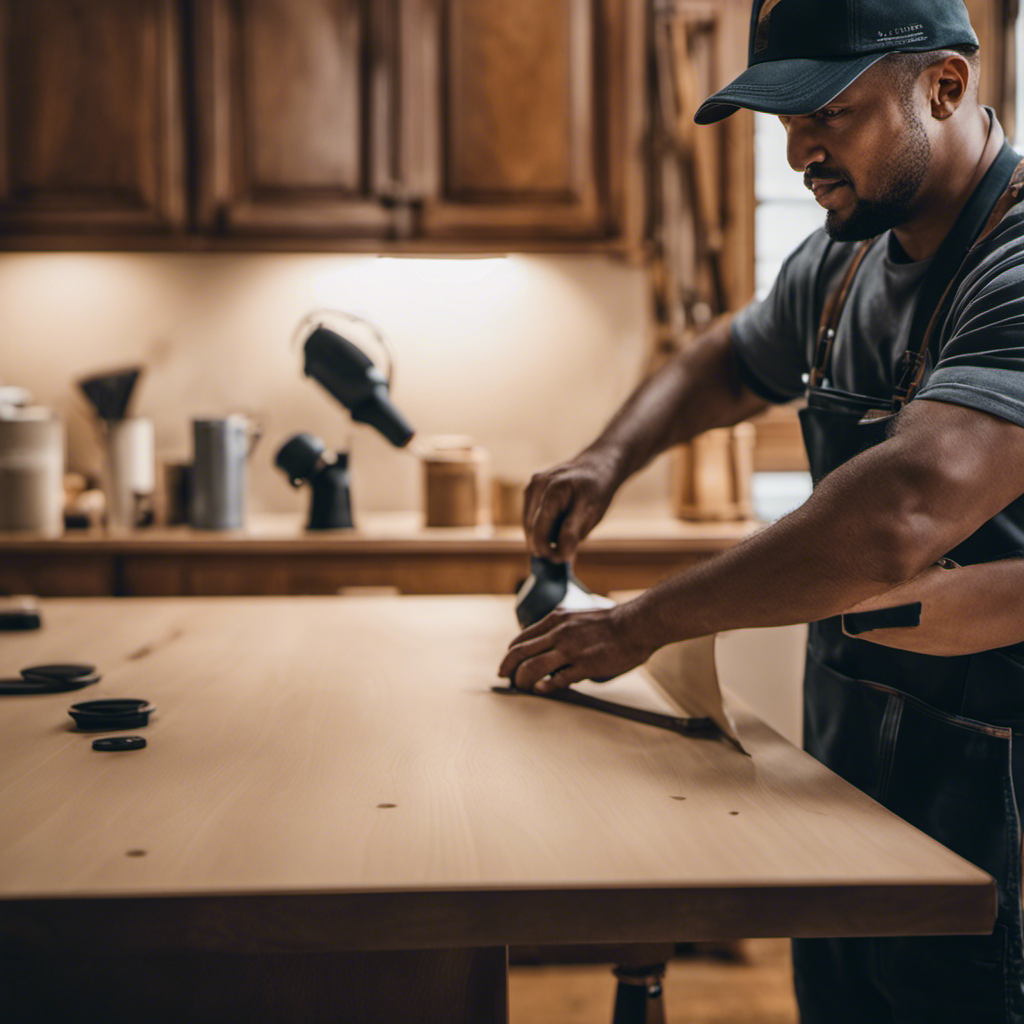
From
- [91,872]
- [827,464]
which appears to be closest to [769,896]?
[91,872]

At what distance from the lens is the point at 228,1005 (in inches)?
31.2

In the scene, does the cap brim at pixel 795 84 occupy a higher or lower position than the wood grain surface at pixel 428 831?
higher

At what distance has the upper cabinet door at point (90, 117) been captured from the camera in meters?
2.56

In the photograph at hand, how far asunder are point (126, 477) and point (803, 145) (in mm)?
1945

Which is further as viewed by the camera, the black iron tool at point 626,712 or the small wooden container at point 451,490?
the small wooden container at point 451,490

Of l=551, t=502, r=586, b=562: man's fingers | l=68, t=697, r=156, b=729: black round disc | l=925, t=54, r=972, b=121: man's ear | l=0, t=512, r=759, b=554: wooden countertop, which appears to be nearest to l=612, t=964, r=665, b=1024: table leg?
l=551, t=502, r=586, b=562: man's fingers

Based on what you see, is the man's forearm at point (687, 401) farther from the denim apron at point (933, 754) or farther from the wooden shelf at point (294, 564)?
the wooden shelf at point (294, 564)

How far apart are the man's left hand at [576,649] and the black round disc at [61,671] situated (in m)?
0.45

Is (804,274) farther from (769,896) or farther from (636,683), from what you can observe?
(769,896)

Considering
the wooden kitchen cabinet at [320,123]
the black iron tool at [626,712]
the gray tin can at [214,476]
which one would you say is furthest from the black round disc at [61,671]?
the wooden kitchen cabinet at [320,123]

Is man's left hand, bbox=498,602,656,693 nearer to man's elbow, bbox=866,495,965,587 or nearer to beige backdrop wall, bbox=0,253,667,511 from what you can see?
man's elbow, bbox=866,495,965,587

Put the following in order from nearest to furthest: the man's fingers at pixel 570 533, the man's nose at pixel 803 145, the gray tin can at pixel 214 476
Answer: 1. the man's nose at pixel 803 145
2. the man's fingers at pixel 570 533
3. the gray tin can at pixel 214 476

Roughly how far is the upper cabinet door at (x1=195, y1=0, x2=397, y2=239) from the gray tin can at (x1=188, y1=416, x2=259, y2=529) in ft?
1.72

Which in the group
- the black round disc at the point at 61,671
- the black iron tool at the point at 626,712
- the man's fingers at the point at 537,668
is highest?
A: the man's fingers at the point at 537,668
